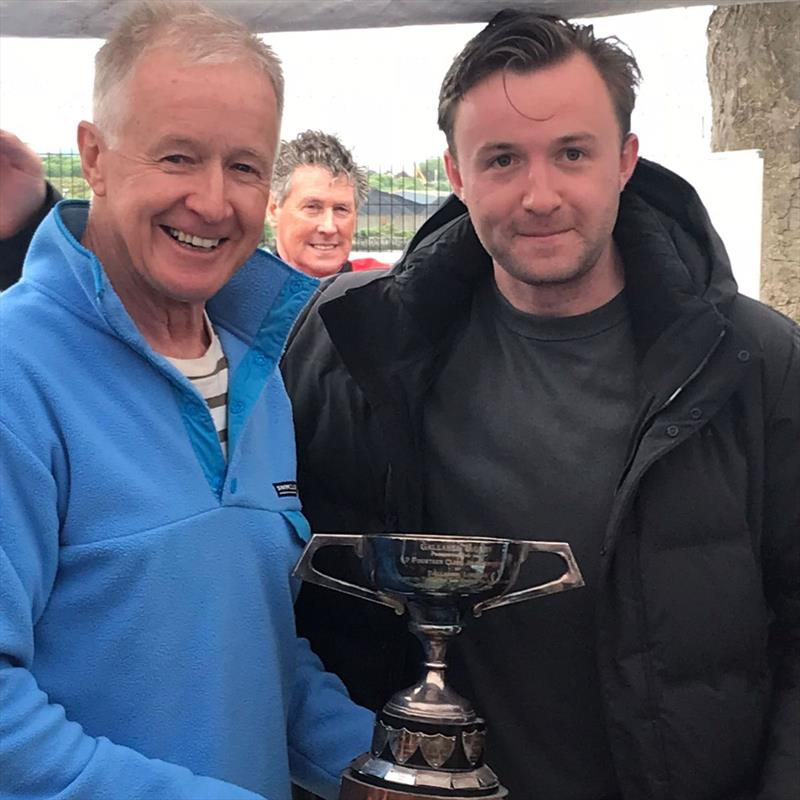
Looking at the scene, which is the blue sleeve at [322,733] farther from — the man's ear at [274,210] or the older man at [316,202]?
the man's ear at [274,210]

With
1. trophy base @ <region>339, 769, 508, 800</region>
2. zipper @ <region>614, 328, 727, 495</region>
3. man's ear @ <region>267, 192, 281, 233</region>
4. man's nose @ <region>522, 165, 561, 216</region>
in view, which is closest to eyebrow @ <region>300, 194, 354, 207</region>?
man's ear @ <region>267, 192, 281, 233</region>

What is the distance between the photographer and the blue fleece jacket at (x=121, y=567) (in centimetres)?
151

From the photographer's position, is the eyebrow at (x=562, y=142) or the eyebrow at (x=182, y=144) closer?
the eyebrow at (x=182, y=144)

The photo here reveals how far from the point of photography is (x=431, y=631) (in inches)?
73.5

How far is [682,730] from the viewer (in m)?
2.06

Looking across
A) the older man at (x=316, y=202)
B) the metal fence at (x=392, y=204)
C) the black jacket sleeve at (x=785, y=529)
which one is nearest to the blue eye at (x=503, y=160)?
the black jacket sleeve at (x=785, y=529)

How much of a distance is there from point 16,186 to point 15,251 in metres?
0.12

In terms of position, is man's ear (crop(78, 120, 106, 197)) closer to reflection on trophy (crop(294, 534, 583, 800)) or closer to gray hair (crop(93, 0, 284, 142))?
gray hair (crop(93, 0, 284, 142))

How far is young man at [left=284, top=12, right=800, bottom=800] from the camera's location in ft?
6.83

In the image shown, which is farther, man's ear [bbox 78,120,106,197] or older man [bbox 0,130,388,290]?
older man [bbox 0,130,388,290]

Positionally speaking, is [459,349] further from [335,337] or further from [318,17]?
[318,17]

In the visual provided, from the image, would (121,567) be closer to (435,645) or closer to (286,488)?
(286,488)

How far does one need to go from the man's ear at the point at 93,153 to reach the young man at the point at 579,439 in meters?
0.61

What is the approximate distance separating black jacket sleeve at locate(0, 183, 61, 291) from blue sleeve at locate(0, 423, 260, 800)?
102 centimetres
